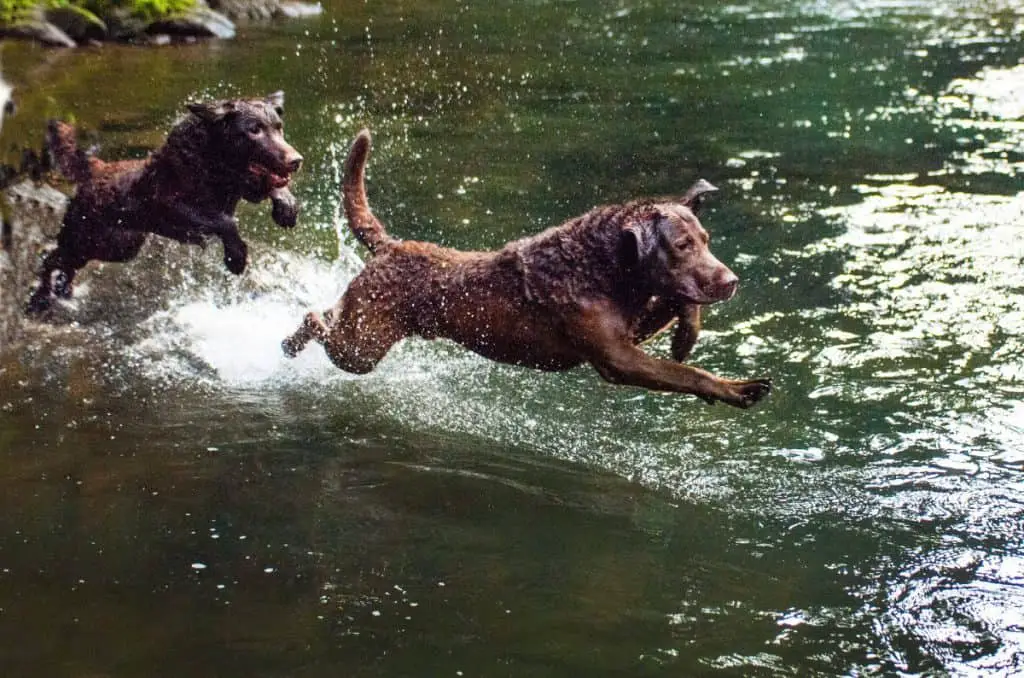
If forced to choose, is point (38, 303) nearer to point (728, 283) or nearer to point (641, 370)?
point (641, 370)

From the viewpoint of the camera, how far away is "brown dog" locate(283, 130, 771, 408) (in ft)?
17.8

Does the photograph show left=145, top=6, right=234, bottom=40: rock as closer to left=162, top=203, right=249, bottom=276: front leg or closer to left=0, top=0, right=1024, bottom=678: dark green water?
left=0, top=0, right=1024, bottom=678: dark green water

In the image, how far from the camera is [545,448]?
6.28 metres

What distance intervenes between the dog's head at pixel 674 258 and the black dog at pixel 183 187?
8.73 feet

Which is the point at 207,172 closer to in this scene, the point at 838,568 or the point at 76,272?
the point at 76,272

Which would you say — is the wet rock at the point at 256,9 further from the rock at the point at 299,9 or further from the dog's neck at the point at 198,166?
the dog's neck at the point at 198,166

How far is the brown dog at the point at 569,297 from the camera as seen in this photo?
17.8 ft

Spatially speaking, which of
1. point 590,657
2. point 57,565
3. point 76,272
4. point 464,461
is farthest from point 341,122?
point 590,657

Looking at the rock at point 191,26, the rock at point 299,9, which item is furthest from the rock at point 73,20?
the rock at point 299,9

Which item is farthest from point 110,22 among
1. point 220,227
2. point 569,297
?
point 569,297

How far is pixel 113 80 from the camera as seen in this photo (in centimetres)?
1413

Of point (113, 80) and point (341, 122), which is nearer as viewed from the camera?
point (341, 122)

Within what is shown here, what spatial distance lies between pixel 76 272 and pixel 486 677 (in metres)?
5.55

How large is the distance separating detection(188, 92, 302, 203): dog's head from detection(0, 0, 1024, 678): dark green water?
1.18m
